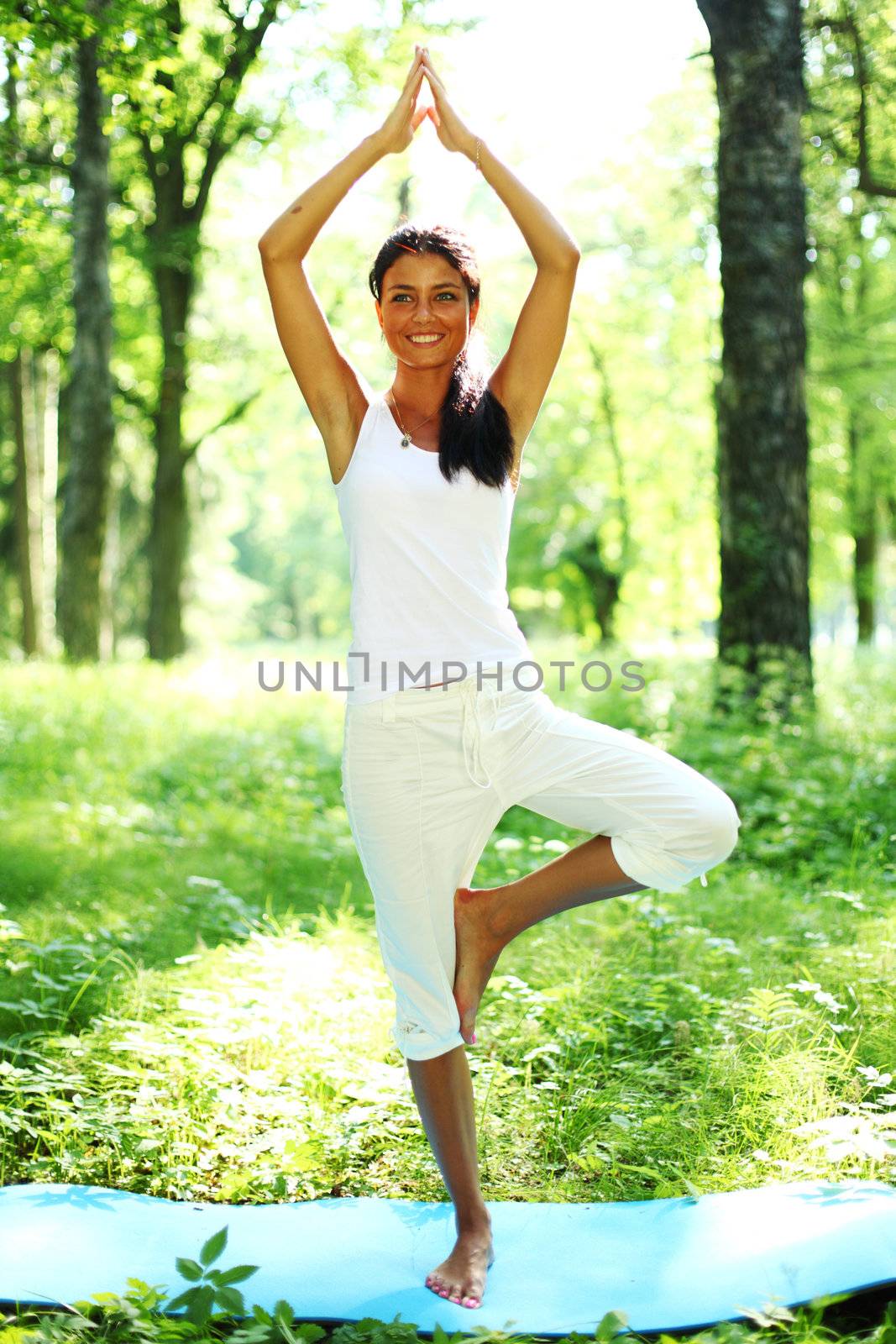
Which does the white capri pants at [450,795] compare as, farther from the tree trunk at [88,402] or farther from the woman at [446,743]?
the tree trunk at [88,402]

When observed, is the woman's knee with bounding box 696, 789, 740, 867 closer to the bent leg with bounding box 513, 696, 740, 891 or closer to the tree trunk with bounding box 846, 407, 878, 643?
the bent leg with bounding box 513, 696, 740, 891

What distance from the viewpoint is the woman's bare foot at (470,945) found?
3100mm

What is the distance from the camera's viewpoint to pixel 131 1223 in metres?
3.29

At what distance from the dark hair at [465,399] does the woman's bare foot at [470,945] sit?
109 cm

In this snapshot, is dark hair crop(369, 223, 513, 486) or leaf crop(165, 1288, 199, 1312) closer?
leaf crop(165, 1288, 199, 1312)

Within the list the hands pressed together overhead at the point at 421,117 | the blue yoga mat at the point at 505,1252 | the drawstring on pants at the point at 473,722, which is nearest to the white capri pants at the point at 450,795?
the drawstring on pants at the point at 473,722

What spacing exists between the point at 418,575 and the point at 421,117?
142cm

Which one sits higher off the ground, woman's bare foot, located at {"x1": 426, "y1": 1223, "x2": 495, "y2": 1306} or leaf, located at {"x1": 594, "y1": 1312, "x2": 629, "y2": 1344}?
leaf, located at {"x1": 594, "y1": 1312, "x2": 629, "y2": 1344}

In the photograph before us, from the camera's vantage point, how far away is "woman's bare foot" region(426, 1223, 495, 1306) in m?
2.92

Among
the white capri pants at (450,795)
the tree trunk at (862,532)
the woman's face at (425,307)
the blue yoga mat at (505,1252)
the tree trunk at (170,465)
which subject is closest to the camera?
the blue yoga mat at (505,1252)

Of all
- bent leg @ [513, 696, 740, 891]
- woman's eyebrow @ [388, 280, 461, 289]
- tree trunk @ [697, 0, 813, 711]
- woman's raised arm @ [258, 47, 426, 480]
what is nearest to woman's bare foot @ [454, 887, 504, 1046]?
bent leg @ [513, 696, 740, 891]

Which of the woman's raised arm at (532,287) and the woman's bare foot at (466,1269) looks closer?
the woman's bare foot at (466,1269)

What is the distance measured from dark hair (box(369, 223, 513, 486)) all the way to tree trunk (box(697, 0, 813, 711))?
5874mm

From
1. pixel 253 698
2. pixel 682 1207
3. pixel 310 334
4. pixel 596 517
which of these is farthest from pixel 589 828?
pixel 596 517
